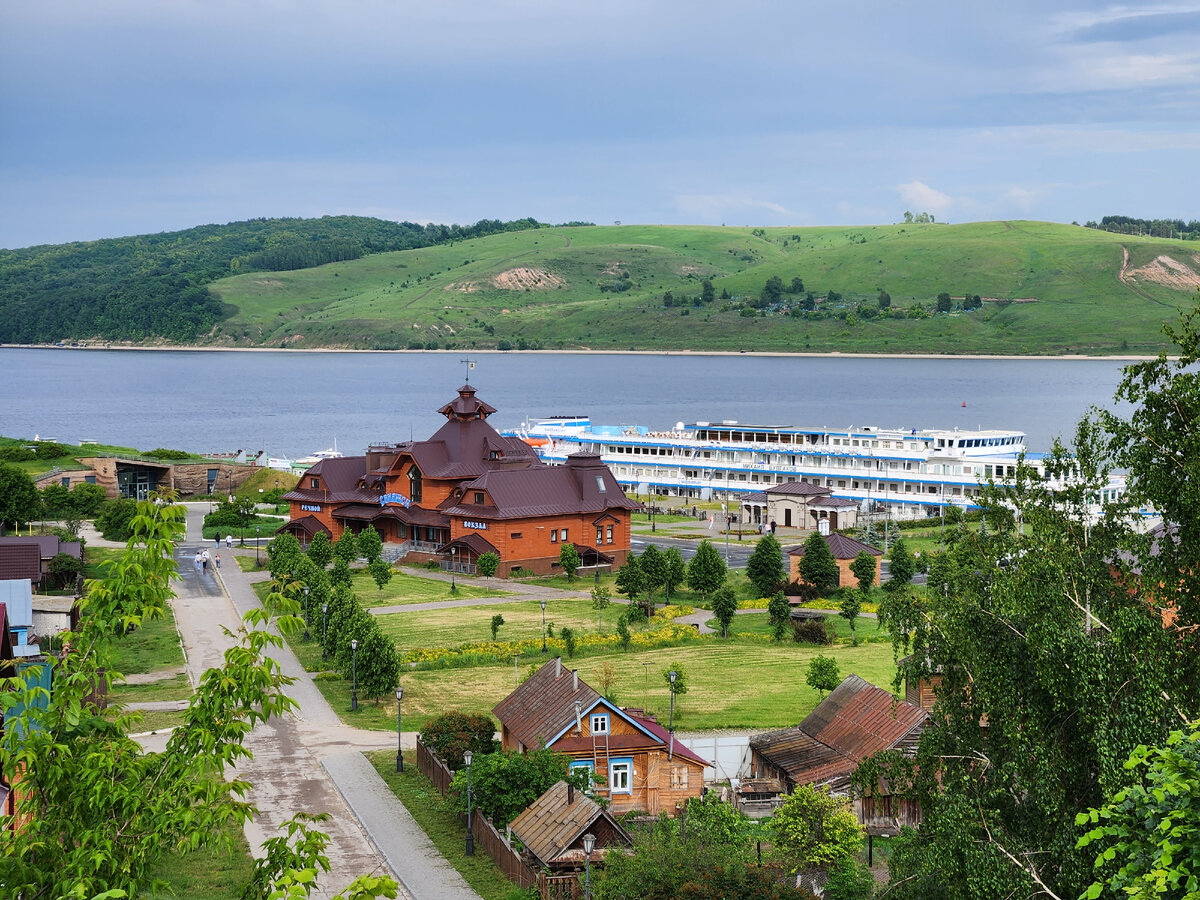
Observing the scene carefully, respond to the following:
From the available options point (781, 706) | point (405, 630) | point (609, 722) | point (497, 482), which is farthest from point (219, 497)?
point (609, 722)

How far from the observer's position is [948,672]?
19359 mm

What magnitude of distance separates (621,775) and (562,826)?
436 cm

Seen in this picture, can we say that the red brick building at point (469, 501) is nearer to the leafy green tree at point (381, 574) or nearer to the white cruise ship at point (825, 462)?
the leafy green tree at point (381, 574)

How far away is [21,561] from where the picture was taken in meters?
47.3

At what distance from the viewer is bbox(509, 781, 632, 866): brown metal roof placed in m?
23.9

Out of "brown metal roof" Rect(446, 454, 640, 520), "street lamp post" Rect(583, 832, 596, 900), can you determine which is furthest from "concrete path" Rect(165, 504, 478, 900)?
"brown metal roof" Rect(446, 454, 640, 520)

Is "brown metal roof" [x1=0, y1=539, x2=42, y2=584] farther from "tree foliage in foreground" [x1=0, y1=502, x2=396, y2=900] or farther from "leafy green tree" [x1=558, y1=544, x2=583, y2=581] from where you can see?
"tree foliage in foreground" [x1=0, y1=502, x2=396, y2=900]

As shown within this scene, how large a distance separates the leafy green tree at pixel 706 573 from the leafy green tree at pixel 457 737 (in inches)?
993

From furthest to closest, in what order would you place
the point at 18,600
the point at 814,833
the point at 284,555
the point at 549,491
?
the point at 549,491 → the point at 284,555 → the point at 18,600 → the point at 814,833

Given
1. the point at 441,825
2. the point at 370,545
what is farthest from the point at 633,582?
the point at 441,825

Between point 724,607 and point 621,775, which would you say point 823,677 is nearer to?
point 621,775

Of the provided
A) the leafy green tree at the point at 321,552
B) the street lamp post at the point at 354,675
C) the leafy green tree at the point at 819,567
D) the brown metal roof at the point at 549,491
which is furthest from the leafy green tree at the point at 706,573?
the street lamp post at the point at 354,675

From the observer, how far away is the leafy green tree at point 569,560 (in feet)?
208

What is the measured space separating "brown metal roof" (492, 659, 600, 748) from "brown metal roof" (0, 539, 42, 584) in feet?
78.5
